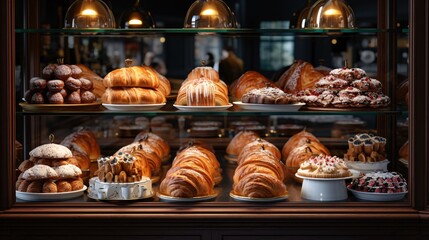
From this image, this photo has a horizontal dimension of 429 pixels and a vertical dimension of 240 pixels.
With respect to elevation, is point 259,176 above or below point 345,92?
below

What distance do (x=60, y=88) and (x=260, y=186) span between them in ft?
3.33

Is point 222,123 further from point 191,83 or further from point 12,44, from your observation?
point 12,44

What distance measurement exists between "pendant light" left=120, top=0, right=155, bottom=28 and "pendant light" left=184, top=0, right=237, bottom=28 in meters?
0.30

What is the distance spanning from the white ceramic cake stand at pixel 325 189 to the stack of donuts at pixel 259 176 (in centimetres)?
12

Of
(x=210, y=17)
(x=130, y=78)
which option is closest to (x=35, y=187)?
(x=130, y=78)

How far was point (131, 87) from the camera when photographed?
317 cm

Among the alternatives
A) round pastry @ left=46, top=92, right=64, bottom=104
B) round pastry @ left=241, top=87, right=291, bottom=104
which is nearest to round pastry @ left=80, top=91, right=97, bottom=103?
round pastry @ left=46, top=92, right=64, bottom=104

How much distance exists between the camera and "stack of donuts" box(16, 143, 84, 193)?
2.96 m

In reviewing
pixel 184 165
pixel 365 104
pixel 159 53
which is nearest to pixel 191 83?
pixel 184 165

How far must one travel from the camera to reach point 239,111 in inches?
121

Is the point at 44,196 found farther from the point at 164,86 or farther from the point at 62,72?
the point at 164,86

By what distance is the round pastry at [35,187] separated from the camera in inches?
116
